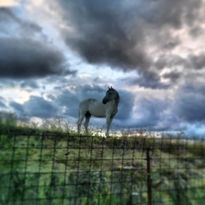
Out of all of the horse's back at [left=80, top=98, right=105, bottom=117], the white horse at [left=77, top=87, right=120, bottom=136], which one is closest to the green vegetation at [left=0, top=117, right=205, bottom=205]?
the white horse at [left=77, top=87, right=120, bottom=136]

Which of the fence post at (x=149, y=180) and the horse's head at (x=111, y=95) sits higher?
the horse's head at (x=111, y=95)

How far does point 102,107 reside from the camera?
12023 mm

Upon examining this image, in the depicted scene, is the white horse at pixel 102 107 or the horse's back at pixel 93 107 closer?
the white horse at pixel 102 107

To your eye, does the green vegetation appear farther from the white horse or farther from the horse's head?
the horse's head

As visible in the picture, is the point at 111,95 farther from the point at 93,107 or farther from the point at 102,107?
the point at 93,107

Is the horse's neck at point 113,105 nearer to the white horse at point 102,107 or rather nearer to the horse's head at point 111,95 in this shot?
the white horse at point 102,107

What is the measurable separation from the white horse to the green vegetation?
5.81 m

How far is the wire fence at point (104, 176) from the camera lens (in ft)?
12.3

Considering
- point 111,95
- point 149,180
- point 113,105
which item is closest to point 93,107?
point 113,105

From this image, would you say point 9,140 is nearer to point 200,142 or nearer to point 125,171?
point 125,171

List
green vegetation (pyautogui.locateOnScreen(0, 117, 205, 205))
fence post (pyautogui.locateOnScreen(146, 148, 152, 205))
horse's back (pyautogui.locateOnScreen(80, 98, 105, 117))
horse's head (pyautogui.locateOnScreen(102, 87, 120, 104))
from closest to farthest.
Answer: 1. green vegetation (pyautogui.locateOnScreen(0, 117, 205, 205))
2. fence post (pyautogui.locateOnScreen(146, 148, 152, 205))
3. horse's head (pyautogui.locateOnScreen(102, 87, 120, 104))
4. horse's back (pyautogui.locateOnScreen(80, 98, 105, 117))

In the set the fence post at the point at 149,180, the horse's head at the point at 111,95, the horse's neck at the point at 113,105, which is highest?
the horse's head at the point at 111,95

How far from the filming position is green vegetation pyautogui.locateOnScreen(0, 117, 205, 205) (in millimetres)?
3732

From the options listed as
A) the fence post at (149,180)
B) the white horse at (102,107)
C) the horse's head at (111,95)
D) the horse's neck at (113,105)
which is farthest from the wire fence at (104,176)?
the horse's neck at (113,105)
